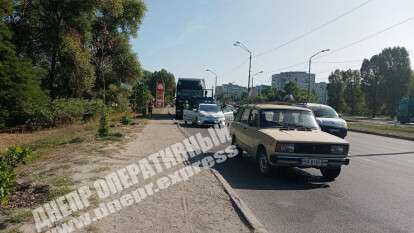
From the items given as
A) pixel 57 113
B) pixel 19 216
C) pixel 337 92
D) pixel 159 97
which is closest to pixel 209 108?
pixel 57 113

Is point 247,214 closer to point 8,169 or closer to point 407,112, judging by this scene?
point 8,169

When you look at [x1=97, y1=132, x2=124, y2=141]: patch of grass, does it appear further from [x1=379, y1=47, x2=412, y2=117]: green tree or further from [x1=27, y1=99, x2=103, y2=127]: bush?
[x1=379, y1=47, x2=412, y2=117]: green tree

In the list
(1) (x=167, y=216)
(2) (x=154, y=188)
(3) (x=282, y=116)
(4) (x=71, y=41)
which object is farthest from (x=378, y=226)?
(4) (x=71, y=41)

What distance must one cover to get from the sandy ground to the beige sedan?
4.75 ft

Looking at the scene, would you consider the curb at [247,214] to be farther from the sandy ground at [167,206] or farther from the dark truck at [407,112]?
the dark truck at [407,112]

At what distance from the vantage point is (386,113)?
9056cm

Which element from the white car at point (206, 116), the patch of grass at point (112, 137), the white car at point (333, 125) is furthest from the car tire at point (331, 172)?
the white car at point (206, 116)

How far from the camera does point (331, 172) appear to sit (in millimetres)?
9750

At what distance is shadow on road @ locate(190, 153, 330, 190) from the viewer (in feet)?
29.3

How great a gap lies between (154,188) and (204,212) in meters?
1.88

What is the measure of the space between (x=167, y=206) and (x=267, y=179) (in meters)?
3.51

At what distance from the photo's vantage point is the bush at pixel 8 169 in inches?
219

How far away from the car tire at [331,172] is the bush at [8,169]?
20.8ft

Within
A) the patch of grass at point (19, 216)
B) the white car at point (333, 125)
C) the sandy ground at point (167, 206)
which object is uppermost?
the white car at point (333, 125)
